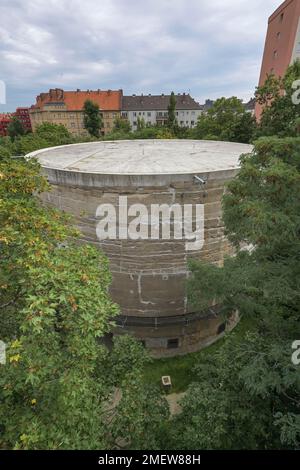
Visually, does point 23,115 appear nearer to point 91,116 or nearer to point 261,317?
point 91,116

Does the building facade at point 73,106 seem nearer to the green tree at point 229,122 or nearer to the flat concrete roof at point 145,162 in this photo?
the green tree at point 229,122

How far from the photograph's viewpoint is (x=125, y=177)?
9.61m

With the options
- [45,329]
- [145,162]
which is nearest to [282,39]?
[145,162]

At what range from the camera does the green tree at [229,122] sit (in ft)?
92.8

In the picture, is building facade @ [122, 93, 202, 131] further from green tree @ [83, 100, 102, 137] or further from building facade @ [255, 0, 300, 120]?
building facade @ [255, 0, 300, 120]

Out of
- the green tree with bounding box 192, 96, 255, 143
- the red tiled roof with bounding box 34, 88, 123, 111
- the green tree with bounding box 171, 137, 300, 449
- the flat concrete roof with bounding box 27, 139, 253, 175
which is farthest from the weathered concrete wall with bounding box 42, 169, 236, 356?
the red tiled roof with bounding box 34, 88, 123, 111

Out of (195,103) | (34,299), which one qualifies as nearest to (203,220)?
(34,299)

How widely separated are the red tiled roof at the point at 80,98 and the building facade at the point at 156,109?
276cm

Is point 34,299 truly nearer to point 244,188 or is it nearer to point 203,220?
point 244,188

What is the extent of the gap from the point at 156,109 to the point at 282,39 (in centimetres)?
4063

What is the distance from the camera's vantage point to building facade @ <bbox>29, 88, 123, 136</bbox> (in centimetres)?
6109

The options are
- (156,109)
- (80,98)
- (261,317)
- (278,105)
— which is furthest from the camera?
(156,109)

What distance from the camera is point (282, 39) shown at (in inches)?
1128
